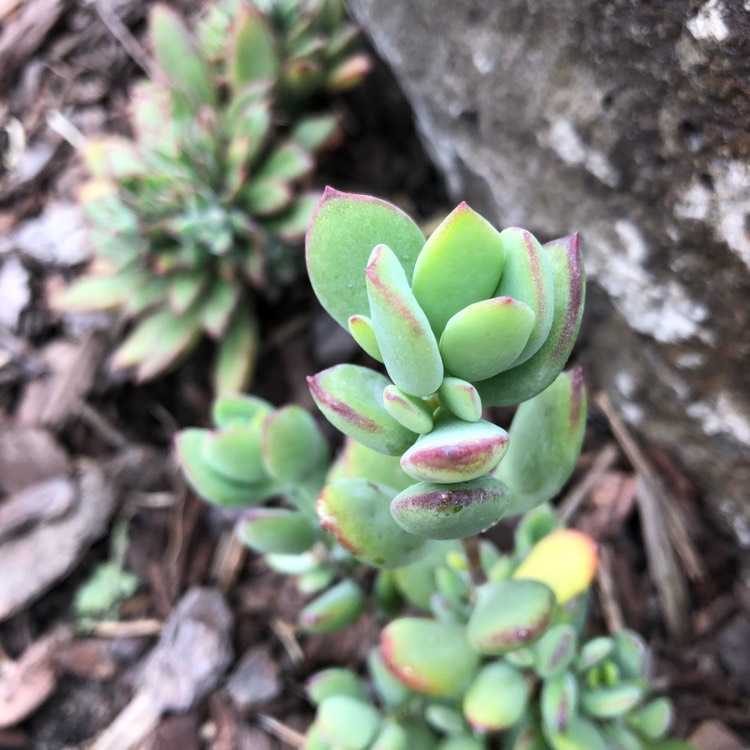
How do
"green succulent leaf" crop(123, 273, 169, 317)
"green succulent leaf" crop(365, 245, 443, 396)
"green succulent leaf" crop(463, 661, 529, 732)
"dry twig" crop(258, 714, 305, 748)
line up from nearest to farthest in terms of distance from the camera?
1. "green succulent leaf" crop(365, 245, 443, 396)
2. "green succulent leaf" crop(463, 661, 529, 732)
3. "dry twig" crop(258, 714, 305, 748)
4. "green succulent leaf" crop(123, 273, 169, 317)

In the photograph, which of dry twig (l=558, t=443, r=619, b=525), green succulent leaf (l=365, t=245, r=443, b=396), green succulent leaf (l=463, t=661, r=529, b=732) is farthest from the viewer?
dry twig (l=558, t=443, r=619, b=525)

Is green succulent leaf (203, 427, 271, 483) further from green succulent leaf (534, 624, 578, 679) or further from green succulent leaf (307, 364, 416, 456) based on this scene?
green succulent leaf (534, 624, 578, 679)

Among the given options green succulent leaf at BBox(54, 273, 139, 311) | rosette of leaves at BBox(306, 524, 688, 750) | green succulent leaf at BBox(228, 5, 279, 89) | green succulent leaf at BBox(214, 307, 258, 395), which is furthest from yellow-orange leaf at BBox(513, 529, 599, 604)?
green succulent leaf at BBox(228, 5, 279, 89)

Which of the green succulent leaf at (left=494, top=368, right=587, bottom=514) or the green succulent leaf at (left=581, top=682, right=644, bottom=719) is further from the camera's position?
the green succulent leaf at (left=581, top=682, right=644, bottom=719)

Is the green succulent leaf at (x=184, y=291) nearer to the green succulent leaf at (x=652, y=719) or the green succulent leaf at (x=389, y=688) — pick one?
the green succulent leaf at (x=389, y=688)

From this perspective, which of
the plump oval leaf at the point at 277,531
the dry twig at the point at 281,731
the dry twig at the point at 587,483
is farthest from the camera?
the dry twig at the point at 587,483

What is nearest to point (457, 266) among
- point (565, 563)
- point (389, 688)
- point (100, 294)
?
point (565, 563)

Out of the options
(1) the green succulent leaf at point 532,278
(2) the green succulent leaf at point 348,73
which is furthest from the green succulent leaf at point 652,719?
(2) the green succulent leaf at point 348,73
